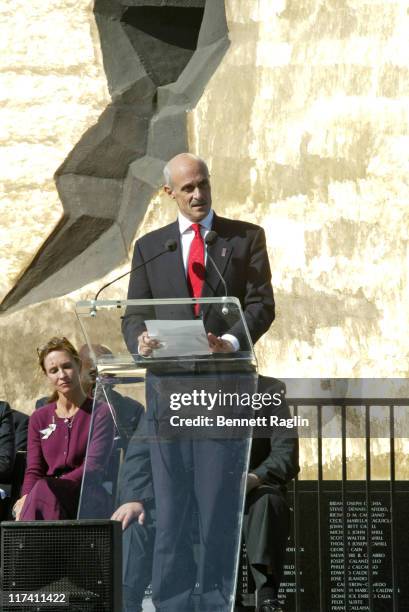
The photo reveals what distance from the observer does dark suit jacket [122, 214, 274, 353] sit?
417cm

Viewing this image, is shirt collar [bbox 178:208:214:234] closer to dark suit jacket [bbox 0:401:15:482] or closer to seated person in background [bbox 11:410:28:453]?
dark suit jacket [bbox 0:401:15:482]

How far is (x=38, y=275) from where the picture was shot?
7.62m

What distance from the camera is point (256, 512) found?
3.98 meters

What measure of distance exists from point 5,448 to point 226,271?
1.25m

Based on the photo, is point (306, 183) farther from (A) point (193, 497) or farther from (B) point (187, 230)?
(A) point (193, 497)

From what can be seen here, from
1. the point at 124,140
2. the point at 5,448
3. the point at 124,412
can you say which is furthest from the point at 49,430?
the point at 124,140

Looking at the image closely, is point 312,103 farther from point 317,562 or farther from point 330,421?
point 317,562

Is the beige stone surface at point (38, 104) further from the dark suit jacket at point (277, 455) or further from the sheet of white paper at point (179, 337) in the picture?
the sheet of white paper at point (179, 337)

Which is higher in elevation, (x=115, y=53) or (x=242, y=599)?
(x=115, y=53)

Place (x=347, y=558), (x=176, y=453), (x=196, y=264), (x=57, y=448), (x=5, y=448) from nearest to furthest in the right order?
(x=176, y=453), (x=196, y=264), (x=57, y=448), (x=5, y=448), (x=347, y=558)

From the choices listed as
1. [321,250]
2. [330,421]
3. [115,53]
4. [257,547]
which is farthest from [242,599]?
[115,53]

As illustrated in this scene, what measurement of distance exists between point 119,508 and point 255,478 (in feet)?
2.01

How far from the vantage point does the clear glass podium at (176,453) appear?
3475mm

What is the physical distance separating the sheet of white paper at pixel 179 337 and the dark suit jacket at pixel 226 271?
1.78 feet
